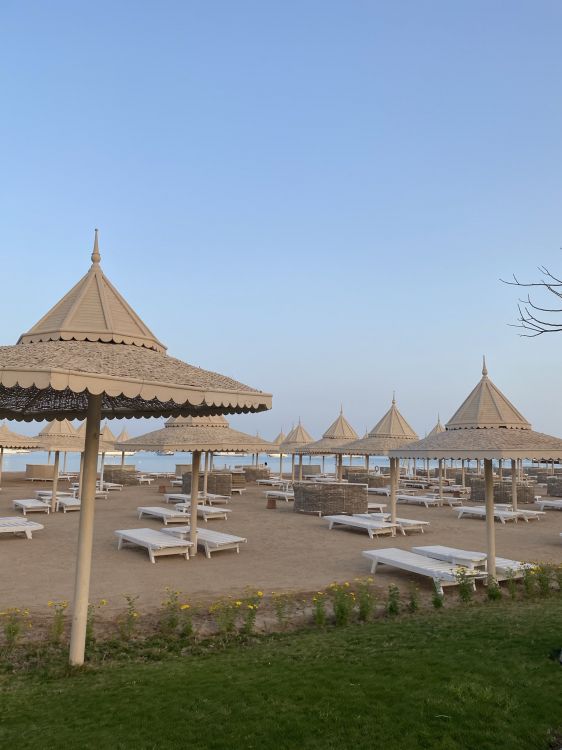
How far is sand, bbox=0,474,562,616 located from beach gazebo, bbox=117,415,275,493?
2.05 metres

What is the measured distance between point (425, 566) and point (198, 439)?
17.3 ft

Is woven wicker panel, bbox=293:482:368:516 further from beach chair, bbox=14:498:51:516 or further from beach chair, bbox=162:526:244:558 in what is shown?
beach chair, bbox=14:498:51:516

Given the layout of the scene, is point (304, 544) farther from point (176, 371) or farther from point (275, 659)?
point (176, 371)

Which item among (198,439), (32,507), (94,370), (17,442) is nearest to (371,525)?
(198,439)

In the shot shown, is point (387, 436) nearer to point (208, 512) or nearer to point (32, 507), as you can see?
point (208, 512)

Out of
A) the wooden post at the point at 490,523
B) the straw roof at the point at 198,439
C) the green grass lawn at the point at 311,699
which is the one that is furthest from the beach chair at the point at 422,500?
the green grass lawn at the point at 311,699

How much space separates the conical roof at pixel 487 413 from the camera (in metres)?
9.77

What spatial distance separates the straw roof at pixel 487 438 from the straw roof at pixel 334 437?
16274mm

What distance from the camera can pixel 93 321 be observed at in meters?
5.66

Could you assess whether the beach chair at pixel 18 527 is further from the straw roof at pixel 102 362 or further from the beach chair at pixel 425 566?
the beach chair at pixel 425 566

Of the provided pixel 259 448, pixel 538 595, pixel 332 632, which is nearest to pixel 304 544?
pixel 259 448

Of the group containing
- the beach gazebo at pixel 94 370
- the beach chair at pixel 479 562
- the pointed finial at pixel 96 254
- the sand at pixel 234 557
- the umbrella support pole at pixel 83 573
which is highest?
the pointed finial at pixel 96 254

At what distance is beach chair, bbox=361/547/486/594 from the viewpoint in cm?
905

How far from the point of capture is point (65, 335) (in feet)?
18.0
